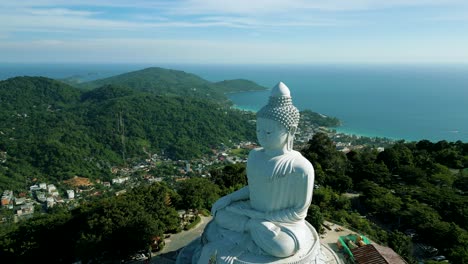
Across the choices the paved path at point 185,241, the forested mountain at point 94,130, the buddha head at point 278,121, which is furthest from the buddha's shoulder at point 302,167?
the forested mountain at point 94,130

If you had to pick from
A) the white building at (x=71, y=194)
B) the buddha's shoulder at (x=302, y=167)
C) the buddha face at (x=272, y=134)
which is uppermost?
the buddha face at (x=272, y=134)

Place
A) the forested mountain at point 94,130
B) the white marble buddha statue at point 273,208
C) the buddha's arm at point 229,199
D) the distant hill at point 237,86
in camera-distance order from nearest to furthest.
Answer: the white marble buddha statue at point 273,208, the buddha's arm at point 229,199, the forested mountain at point 94,130, the distant hill at point 237,86

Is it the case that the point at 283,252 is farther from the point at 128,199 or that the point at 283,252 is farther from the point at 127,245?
the point at 128,199

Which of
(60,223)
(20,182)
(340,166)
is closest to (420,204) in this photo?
(340,166)

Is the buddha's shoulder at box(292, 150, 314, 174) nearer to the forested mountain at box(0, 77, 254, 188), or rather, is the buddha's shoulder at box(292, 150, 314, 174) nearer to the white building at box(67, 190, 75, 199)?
the white building at box(67, 190, 75, 199)

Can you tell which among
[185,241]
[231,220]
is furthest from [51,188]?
[231,220]

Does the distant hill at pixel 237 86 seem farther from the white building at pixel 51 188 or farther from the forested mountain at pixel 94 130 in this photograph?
the white building at pixel 51 188

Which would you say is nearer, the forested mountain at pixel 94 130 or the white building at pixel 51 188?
the white building at pixel 51 188

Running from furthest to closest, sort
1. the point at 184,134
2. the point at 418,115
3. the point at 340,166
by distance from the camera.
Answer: the point at 418,115, the point at 184,134, the point at 340,166
